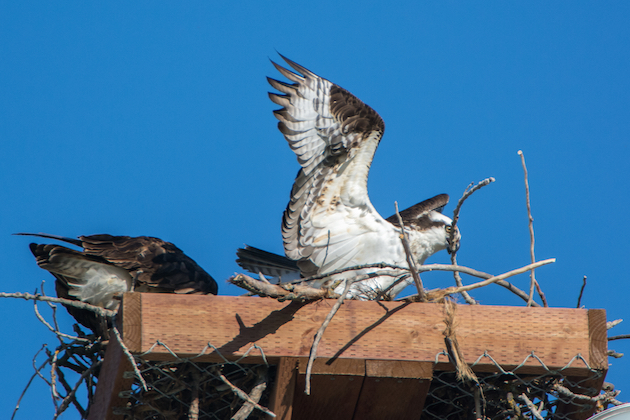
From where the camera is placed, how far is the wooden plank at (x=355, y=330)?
2.51 m

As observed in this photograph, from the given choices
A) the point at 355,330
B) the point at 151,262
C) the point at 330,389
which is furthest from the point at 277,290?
the point at 151,262

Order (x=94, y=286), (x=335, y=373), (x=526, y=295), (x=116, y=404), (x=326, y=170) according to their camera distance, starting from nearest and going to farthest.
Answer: (x=335, y=373), (x=116, y=404), (x=526, y=295), (x=94, y=286), (x=326, y=170)

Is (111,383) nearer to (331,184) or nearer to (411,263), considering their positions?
(411,263)

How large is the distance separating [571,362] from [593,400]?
0.29 meters

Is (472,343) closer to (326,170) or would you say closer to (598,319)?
(598,319)

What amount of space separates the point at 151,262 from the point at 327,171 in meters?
1.32

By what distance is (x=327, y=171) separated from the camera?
440cm

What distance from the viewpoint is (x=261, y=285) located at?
93.5 inches

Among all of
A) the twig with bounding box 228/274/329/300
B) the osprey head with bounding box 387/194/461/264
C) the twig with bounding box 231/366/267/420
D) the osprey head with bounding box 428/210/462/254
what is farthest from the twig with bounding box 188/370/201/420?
the osprey head with bounding box 428/210/462/254

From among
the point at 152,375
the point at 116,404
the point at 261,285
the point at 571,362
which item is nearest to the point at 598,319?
the point at 571,362

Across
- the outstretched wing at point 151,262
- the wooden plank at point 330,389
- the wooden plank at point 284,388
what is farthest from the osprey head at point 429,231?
the wooden plank at point 284,388

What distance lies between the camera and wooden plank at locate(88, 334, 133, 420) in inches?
100.0

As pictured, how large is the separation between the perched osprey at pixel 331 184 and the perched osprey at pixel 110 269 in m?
0.79

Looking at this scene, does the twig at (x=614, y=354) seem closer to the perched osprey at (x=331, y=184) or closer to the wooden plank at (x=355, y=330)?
the wooden plank at (x=355, y=330)
